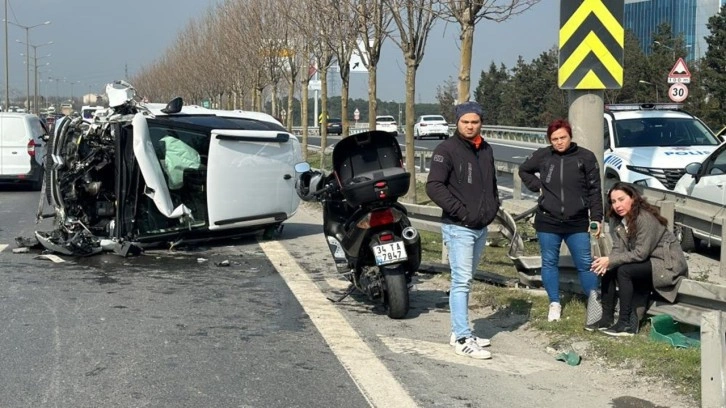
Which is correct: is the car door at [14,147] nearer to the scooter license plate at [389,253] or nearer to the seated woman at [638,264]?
the scooter license plate at [389,253]

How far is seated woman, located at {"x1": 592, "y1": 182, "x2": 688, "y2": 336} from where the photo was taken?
681 cm

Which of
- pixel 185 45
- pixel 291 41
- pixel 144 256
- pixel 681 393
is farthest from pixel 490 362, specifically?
pixel 185 45

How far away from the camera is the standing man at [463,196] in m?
6.58

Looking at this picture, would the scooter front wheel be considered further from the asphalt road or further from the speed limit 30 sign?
the speed limit 30 sign

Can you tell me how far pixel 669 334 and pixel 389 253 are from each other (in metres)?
2.28

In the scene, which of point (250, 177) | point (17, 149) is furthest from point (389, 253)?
point (17, 149)

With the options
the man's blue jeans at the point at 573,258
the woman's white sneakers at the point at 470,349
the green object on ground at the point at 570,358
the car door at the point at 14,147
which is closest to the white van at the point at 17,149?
the car door at the point at 14,147

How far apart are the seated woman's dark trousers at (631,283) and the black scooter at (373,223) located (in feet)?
5.79

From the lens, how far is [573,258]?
739 cm

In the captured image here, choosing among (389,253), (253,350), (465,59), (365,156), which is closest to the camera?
(253,350)

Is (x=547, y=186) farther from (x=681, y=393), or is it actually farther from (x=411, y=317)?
(x=681, y=393)

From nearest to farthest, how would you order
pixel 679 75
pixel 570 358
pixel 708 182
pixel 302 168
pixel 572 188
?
1. pixel 570 358
2. pixel 572 188
3. pixel 302 168
4. pixel 708 182
5. pixel 679 75

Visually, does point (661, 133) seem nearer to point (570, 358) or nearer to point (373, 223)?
point (373, 223)

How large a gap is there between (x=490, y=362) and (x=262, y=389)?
1718mm
